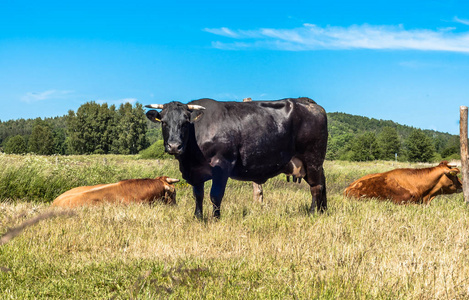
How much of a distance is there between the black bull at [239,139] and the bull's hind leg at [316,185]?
2cm

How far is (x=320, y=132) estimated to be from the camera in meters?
7.50

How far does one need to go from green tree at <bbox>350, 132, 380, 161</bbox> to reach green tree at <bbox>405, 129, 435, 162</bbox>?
41.8 feet

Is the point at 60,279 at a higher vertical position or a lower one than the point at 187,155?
lower

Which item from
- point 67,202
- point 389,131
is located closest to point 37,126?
point 389,131

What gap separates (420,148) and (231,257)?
347ft

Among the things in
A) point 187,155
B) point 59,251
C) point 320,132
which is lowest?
point 59,251

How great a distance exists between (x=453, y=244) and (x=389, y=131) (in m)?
125

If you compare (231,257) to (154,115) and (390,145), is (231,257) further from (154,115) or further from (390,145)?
(390,145)

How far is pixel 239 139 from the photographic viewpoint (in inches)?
257

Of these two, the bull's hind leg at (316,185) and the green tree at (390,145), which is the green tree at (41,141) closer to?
the green tree at (390,145)

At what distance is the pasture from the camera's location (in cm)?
357

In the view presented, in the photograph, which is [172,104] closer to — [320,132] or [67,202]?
[320,132]

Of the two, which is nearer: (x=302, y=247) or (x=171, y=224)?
(x=302, y=247)

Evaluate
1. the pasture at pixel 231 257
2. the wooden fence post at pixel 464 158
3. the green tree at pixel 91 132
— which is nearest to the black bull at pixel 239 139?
the pasture at pixel 231 257
